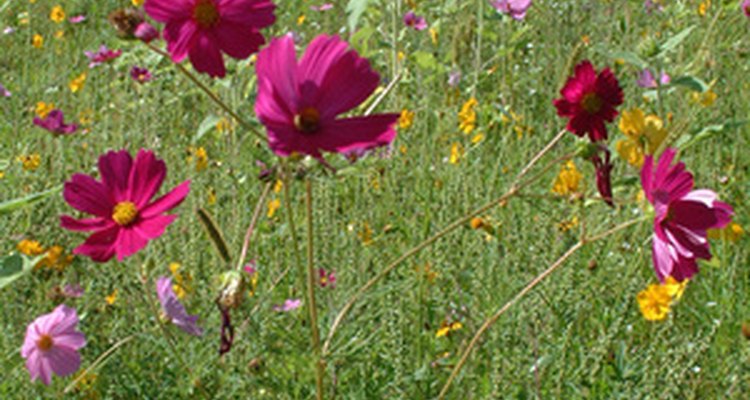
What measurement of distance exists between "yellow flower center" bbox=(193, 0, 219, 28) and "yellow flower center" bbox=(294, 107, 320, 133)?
126 millimetres

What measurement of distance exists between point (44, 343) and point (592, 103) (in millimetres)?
725

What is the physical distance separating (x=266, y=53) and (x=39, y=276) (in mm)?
1285

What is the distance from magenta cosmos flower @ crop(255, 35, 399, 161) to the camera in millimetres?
667

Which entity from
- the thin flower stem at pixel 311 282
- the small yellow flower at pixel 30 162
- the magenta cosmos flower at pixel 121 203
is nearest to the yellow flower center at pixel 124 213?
the magenta cosmos flower at pixel 121 203

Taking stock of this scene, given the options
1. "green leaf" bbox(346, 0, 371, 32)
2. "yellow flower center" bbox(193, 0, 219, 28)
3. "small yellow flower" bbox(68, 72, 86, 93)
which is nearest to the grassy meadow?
"green leaf" bbox(346, 0, 371, 32)

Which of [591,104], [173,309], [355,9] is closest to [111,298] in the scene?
[173,309]

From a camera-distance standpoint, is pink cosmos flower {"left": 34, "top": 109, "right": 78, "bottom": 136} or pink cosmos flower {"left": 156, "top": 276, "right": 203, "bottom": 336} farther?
pink cosmos flower {"left": 34, "top": 109, "right": 78, "bottom": 136}

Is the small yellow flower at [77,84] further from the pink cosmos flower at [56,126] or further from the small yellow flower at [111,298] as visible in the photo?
the small yellow flower at [111,298]

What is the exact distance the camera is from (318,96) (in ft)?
2.29

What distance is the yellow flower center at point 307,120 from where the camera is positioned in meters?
0.67

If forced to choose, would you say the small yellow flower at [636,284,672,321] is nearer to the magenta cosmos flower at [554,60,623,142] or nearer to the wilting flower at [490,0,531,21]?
the magenta cosmos flower at [554,60,623,142]

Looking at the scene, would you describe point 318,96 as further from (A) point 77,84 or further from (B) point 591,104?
(A) point 77,84

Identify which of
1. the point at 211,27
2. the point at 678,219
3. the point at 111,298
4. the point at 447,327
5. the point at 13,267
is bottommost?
the point at 447,327

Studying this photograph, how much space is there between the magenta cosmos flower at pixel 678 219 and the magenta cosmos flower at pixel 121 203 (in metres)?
0.42
